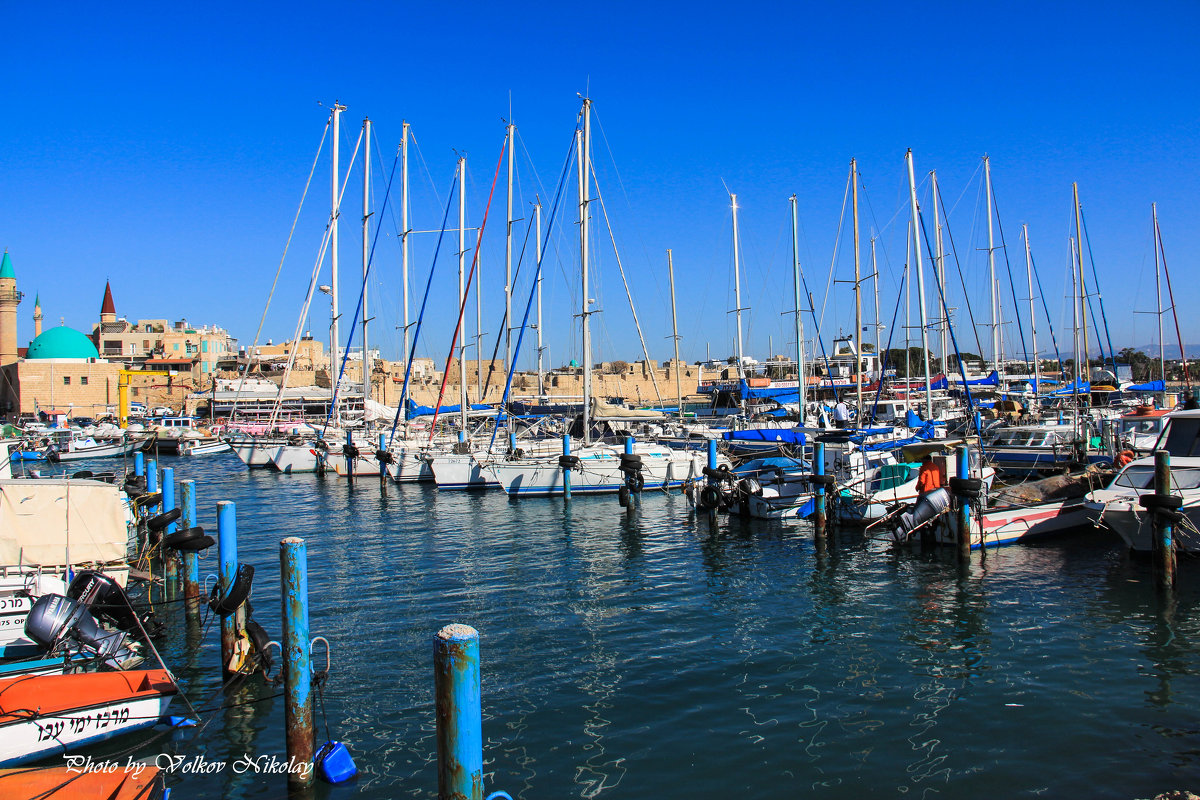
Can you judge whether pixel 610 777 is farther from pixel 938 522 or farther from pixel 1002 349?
pixel 1002 349

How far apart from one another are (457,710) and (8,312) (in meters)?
84.2

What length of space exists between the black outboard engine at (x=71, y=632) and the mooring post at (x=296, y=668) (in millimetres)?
3110

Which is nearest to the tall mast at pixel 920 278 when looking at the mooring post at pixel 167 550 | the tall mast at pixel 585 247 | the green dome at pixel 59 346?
the tall mast at pixel 585 247

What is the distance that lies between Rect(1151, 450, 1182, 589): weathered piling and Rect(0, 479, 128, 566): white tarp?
49.8 ft

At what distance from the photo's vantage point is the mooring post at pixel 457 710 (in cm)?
454

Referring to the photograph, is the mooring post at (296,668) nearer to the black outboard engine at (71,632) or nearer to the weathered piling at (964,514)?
the black outboard engine at (71,632)

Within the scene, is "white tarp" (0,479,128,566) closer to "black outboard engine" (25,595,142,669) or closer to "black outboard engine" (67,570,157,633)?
"black outboard engine" (67,570,157,633)

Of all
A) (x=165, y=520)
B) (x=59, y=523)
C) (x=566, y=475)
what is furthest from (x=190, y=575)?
(x=566, y=475)

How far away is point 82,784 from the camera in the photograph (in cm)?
576

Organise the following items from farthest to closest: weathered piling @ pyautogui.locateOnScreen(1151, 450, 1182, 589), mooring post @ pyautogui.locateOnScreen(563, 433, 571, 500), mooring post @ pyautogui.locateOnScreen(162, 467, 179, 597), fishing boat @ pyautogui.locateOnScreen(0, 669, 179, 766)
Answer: mooring post @ pyautogui.locateOnScreen(563, 433, 571, 500)
mooring post @ pyautogui.locateOnScreen(162, 467, 179, 597)
weathered piling @ pyautogui.locateOnScreen(1151, 450, 1182, 589)
fishing boat @ pyautogui.locateOnScreen(0, 669, 179, 766)

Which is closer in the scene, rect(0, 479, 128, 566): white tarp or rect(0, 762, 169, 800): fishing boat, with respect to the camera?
rect(0, 762, 169, 800): fishing boat

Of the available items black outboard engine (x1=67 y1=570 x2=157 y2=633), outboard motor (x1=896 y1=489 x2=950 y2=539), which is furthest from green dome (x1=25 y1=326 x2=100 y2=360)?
outboard motor (x1=896 y1=489 x2=950 y2=539)

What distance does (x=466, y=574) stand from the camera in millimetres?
14648

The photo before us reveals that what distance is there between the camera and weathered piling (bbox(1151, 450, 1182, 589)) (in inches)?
472
